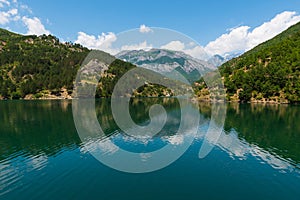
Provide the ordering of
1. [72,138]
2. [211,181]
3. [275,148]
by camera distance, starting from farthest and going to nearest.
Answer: [72,138] → [275,148] → [211,181]

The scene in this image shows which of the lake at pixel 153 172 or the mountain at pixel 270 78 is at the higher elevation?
the mountain at pixel 270 78

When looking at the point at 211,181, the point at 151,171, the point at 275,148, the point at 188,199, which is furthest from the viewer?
the point at 275,148

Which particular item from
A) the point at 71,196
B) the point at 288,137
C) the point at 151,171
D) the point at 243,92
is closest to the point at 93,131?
the point at 151,171

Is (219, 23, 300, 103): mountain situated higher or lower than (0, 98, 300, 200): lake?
higher

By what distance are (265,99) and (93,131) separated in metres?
158

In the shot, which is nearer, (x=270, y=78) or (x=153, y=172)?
(x=153, y=172)

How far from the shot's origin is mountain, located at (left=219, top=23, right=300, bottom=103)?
154 metres

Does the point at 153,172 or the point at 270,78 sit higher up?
the point at 270,78

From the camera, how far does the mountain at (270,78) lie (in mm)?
154250

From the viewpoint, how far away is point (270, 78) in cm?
16525

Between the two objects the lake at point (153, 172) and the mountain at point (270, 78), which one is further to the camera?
the mountain at point (270, 78)

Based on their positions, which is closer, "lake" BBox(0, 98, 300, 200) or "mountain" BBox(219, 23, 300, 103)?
"lake" BBox(0, 98, 300, 200)

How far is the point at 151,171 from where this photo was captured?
97.0ft

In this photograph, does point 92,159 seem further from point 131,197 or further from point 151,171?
point 131,197
